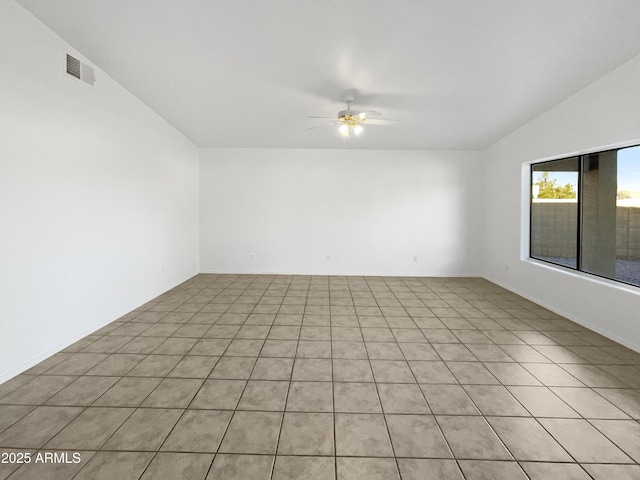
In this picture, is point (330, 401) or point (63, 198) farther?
point (63, 198)

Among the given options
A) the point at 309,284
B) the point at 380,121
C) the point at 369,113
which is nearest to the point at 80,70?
the point at 369,113

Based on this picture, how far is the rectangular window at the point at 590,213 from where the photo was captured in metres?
3.05

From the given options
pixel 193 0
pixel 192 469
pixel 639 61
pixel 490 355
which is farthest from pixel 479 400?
pixel 193 0

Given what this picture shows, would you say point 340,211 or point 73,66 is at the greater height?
point 73,66

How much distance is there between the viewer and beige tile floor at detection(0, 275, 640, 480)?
1499 millimetres

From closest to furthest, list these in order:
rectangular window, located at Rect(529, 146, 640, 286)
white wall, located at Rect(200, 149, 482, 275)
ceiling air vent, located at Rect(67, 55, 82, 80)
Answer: ceiling air vent, located at Rect(67, 55, 82, 80) → rectangular window, located at Rect(529, 146, 640, 286) → white wall, located at Rect(200, 149, 482, 275)

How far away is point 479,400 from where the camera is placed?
2.02 metres

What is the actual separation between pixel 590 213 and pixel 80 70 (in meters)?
5.98

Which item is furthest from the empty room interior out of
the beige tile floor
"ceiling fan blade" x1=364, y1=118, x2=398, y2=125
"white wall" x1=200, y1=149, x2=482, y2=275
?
"white wall" x1=200, y1=149, x2=482, y2=275

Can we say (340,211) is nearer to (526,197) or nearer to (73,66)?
(526,197)

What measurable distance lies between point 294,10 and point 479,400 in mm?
3285

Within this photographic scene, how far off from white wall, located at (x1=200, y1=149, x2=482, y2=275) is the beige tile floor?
2500 millimetres

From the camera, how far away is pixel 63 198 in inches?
105

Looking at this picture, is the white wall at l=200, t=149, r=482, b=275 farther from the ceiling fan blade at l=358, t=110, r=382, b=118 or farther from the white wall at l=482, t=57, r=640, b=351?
the ceiling fan blade at l=358, t=110, r=382, b=118
